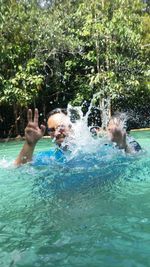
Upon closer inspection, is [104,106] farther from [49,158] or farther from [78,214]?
[78,214]

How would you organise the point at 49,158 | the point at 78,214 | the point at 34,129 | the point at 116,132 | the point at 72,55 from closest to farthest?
the point at 78,214
the point at 34,129
the point at 116,132
the point at 49,158
the point at 72,55

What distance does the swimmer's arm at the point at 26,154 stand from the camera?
4.13 m

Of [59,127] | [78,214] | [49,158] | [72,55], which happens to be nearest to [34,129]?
[59,127]

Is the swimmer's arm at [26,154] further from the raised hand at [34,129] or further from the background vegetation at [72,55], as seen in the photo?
the background vegetation at [72,55]

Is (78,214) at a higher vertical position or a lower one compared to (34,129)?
lower

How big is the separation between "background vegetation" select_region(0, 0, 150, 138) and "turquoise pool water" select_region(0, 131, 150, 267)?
36.8ft

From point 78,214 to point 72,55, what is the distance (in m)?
15.2

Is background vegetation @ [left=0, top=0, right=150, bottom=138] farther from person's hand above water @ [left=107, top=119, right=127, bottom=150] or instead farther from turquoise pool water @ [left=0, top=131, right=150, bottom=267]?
person's hand above water @ [left=107, top=119, right=127, bottom=150]

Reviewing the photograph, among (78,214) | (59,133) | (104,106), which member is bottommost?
(78,214)

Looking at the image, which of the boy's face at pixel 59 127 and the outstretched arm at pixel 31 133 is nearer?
the outstretched arm at pixel 31 133

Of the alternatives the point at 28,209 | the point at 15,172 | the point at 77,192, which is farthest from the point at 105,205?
the point at 15,172

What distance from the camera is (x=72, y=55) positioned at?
59.4 feet

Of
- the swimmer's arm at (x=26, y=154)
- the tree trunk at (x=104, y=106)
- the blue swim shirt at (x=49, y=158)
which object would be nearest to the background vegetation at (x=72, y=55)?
the tree trunk at (x=104, y=106)

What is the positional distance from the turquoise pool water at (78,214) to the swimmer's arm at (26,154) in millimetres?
208
